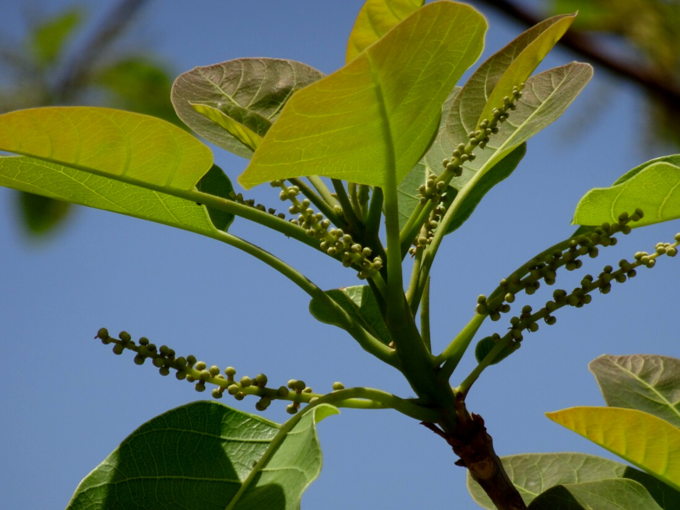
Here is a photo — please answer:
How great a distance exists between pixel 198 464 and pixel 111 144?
514mm

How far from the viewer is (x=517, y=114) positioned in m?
1.42

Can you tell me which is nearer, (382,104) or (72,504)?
(382,104)

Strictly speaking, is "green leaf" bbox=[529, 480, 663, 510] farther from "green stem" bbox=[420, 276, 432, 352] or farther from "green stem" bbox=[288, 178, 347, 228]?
"green stem" bbox=[288, 178, 347, 228]

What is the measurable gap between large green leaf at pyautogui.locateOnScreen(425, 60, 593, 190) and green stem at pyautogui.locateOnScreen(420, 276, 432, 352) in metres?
0.26

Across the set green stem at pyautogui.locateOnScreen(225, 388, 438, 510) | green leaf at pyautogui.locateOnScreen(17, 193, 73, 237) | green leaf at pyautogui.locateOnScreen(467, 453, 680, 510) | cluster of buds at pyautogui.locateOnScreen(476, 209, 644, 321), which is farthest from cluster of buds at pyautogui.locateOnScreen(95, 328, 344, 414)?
green leaf at pyautogui.locateOnScreen(17, 193, 73, 237)

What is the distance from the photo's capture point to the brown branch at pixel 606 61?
24.8 inches

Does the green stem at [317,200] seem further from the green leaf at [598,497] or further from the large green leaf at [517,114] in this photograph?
the green leaf at [598,497]

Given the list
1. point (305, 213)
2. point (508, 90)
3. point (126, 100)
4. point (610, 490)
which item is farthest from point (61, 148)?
point (126, 100)

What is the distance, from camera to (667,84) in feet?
2.39

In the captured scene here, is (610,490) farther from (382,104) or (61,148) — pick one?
(61,148)

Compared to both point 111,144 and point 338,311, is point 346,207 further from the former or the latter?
point 111,144

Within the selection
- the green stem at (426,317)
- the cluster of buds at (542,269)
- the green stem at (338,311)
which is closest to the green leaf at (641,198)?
the cluster of buds at (542,269)

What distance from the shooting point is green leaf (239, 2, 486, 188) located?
0.87m

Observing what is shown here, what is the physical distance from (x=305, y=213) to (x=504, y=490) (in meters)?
0.51
